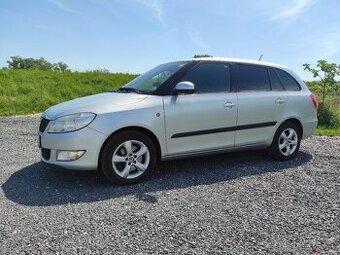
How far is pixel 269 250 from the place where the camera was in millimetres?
3404

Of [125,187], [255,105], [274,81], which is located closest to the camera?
[125,187]

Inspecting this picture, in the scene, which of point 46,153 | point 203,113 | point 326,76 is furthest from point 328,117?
point 46,153

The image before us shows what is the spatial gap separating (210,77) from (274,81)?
1.29 meters

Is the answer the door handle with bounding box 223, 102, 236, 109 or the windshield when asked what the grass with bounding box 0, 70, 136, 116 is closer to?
the windshield

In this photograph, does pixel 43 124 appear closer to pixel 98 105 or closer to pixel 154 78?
pixel 98 105

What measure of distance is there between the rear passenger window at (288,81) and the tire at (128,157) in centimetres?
267

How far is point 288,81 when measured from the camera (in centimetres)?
664

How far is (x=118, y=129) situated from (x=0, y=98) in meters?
11.2

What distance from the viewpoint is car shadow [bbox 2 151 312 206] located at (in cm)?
465

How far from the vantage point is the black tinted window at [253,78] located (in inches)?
239

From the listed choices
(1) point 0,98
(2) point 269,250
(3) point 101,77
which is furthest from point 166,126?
(3) point 101,77

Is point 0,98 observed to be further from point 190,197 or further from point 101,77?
point 190,197

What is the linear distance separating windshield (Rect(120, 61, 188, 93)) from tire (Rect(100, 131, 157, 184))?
2.61ft

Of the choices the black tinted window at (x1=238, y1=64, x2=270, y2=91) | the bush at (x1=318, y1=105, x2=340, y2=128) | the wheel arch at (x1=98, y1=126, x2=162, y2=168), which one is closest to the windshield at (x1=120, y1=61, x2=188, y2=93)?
the wheel arch at (x1=98, y1=126, x2=162, y2=168)
